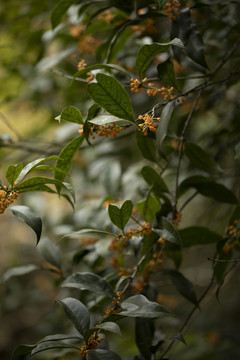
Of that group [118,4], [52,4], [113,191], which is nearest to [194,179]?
[113,191]

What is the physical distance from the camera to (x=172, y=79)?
985mm

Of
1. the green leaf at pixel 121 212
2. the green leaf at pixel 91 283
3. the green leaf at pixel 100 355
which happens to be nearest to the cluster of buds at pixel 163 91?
the green leaf at pixel 121 212

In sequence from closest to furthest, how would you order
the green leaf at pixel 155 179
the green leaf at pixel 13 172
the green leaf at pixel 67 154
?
the green leaf at pixel 13 172 < the green leaf at pixel 67 154 < the green leaf at pixel 155 179

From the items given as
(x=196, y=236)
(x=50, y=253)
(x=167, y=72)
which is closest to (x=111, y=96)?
(x=167, y=72)

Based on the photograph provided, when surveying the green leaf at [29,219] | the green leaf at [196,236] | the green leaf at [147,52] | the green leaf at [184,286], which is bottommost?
the green leaf at [184,286]

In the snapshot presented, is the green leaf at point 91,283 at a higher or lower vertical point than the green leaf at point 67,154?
lower

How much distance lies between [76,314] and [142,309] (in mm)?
188

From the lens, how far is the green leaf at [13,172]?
89cm

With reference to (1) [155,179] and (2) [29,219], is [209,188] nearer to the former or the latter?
(1) [155,179]

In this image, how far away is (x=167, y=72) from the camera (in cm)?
98

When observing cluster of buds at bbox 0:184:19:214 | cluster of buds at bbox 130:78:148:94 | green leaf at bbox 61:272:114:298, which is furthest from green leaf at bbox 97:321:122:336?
cluster of buds at bbox 130:78:148:94

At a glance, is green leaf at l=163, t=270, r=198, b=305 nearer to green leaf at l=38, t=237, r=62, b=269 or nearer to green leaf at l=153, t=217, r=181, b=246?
green leaf at l=153, t=217, r=181, b=246

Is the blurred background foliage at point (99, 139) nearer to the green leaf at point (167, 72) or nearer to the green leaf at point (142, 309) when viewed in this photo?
the green leaf at point (167, 72)

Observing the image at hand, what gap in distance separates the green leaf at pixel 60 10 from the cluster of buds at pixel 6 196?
24.7 inches
